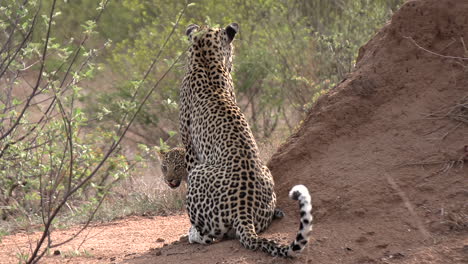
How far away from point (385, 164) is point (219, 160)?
1.36 meters

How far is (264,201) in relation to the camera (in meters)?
5.52

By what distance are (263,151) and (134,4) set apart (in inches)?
242

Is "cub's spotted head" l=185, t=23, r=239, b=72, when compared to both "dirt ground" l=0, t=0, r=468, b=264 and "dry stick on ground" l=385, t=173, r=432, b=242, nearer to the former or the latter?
"dirt ground" l=0, t=0, r=468, b=264

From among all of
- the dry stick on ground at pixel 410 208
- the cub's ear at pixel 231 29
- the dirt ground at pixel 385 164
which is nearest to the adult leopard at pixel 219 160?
the cub's ear at pixel 231 29

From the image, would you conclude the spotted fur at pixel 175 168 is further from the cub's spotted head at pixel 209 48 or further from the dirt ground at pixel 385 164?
the cub's spotted head at pixel 209 48

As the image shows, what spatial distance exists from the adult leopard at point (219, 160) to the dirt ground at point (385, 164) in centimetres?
16

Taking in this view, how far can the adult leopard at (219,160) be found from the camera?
5.36m

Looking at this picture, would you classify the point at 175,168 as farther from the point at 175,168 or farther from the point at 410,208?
the point at 410,208

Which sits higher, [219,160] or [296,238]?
[219,160]

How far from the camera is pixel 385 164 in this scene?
18.2 ft

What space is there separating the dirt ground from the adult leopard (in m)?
0.16

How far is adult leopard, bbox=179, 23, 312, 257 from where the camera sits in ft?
17.6

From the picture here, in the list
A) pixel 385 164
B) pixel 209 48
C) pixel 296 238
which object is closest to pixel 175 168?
pixel 209 48

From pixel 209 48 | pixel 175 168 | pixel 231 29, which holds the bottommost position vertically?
pixel 175 168
